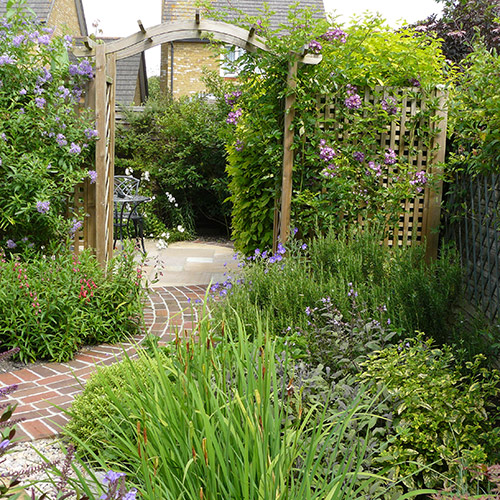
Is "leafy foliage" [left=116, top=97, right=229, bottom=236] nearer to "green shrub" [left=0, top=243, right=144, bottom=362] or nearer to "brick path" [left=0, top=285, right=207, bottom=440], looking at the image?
"green shrub" [left=0, top=243, right=144, bottom=362]

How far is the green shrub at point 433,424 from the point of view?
2225mm

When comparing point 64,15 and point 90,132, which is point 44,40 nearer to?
point 90,132

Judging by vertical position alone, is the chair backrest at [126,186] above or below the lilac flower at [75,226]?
above

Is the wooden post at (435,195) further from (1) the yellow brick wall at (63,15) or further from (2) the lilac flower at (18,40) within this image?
(1) the yellow brick wall at (63,15)

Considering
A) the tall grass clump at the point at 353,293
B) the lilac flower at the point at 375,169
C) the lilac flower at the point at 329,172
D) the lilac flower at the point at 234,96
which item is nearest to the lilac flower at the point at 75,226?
the tall grass clump at the point at 353,293

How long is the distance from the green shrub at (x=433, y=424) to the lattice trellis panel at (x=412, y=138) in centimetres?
289

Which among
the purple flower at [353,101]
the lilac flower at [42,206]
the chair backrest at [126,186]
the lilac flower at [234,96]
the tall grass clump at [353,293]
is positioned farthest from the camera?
the chair backrest at [126,186]

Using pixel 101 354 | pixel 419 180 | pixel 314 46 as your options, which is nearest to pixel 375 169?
pixel 419 180

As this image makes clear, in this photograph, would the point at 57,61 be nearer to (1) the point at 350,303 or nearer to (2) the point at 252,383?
(1) the point at 350,303

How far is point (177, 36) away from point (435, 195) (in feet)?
9.18

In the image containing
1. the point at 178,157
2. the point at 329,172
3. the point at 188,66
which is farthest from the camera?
the point at 188,66

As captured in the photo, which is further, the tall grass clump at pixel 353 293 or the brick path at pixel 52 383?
the tall grass clump at pixel 353 293

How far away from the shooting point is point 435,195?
534 cm

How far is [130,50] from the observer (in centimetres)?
490
